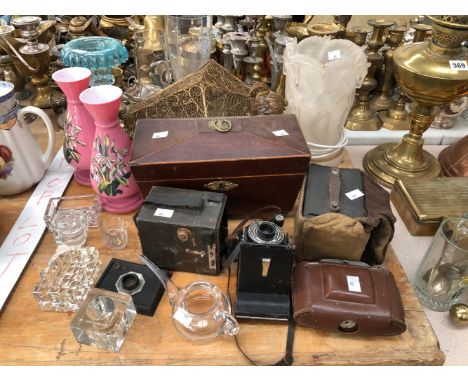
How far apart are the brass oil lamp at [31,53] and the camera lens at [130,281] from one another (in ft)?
2.65

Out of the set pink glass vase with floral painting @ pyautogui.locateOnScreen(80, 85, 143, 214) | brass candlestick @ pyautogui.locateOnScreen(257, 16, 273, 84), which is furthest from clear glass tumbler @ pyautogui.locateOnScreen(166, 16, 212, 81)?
pink glass vase with floral painting @ pyautogui.locateOnScreen(80, 85, 143, 214)

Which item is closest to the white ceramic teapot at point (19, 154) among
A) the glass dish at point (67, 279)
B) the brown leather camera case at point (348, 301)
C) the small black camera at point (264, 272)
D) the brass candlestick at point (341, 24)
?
the glass dish at point (67, 279)

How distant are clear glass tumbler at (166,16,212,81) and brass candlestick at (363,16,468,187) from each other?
0.56 meters

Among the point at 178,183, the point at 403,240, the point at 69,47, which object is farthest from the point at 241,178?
the point at 69,47

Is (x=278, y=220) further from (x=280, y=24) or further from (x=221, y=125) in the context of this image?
(x=280, y=24)

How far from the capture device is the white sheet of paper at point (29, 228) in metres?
0.79

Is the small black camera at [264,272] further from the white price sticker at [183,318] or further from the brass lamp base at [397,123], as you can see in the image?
the brass lamp base at [397,123]

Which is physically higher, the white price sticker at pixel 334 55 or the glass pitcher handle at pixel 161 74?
the white price sticker at pixel 334 55

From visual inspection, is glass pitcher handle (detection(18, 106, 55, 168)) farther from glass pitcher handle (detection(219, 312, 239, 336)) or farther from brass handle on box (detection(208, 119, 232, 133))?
glass pitcher handle (detection(219, 312, 239, 336))

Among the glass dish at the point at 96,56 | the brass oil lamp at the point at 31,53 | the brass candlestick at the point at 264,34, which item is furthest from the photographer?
the brass candlestick at the point at 264,34

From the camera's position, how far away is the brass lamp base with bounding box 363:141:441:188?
1.15 m

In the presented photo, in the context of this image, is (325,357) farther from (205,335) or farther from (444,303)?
(444,303)

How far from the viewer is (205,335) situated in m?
0.70

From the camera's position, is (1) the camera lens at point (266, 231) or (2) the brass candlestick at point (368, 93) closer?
(1) the camera lens at point (266, 231)
